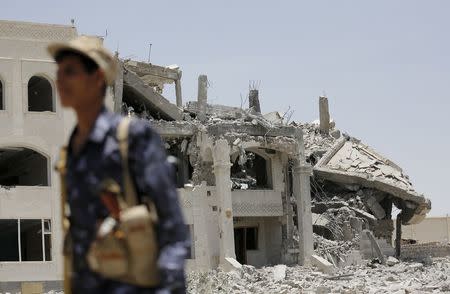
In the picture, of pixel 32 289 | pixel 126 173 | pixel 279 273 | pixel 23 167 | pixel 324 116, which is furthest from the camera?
pixel 324 116

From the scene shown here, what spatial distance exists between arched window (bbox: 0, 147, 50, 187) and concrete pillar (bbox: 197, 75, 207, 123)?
6.38 meters

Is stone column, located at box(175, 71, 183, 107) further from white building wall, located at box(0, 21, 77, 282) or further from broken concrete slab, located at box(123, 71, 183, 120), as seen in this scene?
white building wall, located at box(0, 21, 77, 282)

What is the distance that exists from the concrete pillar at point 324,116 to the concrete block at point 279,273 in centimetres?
1625

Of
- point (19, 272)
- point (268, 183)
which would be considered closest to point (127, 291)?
point (19, 272)

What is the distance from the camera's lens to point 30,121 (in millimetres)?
31547

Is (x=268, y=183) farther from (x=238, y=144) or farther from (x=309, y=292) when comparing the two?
(x=309, y=292)

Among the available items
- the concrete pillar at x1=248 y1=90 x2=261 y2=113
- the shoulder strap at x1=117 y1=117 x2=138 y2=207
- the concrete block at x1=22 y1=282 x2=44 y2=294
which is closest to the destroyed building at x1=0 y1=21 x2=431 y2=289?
the concrete pillar at x1=248 y1=90 x2=261 y2=113

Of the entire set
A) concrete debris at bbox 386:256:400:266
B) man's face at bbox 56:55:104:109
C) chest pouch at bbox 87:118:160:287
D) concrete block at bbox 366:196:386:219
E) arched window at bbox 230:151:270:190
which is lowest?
concrete debris at bbox 386:256:400:266

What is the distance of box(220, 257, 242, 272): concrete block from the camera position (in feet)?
105

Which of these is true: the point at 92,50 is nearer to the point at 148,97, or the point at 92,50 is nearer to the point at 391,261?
the point at 148,97

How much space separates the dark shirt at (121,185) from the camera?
377 centimetres

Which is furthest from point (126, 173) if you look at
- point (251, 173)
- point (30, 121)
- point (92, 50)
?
point (251, 173)

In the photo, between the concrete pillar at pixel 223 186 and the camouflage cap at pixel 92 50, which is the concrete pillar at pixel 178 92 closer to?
the concrete pillar at pixel 223 186

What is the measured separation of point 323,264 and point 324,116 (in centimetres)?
1580
